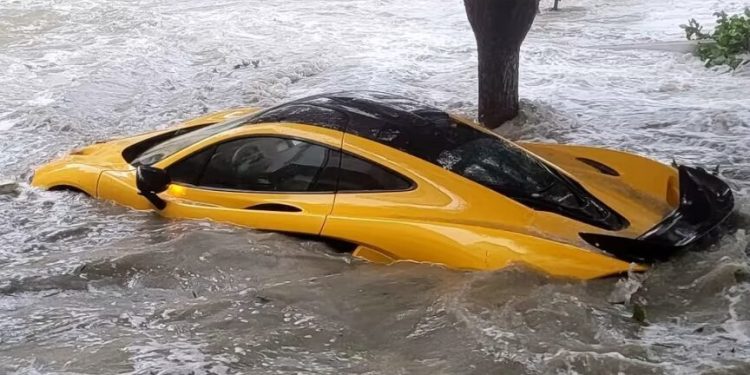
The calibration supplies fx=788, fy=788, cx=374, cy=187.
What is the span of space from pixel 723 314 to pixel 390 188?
1836 mm

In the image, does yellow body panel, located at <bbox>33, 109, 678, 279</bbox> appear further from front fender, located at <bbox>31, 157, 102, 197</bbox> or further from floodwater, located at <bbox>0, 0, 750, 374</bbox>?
front fender, located at <bbox>31, 157, 102, 197</bbox>

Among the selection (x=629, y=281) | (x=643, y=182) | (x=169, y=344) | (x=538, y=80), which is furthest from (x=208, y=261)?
(x=538, y=80)

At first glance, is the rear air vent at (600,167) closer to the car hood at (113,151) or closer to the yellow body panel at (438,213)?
the yellow body panel at (438,213)

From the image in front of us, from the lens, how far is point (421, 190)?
14.3 feet

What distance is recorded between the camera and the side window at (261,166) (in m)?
4.66

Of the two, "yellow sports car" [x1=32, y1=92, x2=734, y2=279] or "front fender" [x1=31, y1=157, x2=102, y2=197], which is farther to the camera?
"front fender" [x1=31, y1=157, x2=102, y2=197]

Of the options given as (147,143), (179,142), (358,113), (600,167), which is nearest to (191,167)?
(179,142)

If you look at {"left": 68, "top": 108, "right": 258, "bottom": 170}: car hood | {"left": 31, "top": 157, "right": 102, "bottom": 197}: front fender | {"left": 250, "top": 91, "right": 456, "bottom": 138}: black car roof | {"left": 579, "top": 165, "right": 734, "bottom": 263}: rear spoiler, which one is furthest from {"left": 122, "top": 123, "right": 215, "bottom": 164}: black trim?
{"left": 579, "top": 165, "right": 734, "bottom": 263}: rear spoiler

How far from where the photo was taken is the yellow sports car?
407 cm

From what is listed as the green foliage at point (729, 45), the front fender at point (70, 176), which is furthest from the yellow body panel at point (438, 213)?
the green foliage at point (729, 45)

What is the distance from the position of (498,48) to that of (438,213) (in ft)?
14.9

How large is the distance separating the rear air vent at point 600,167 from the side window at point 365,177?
4.80 feet

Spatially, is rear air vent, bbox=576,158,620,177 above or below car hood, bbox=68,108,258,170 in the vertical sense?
below

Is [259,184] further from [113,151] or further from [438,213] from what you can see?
[113,151]
